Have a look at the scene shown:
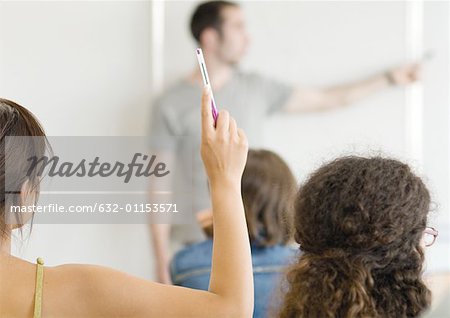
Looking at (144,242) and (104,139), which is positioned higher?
(104,139)

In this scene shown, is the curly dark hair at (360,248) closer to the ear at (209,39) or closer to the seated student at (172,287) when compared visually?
the seated student at (172,287)

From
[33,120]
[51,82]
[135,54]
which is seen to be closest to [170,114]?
[135,54]

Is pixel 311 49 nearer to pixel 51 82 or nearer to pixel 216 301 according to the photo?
pixel 51 82

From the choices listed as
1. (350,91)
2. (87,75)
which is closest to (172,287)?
(87,75)

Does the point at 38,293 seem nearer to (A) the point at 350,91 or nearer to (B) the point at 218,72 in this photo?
(B) the point at 218,72

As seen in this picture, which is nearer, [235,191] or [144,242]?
[235,191]

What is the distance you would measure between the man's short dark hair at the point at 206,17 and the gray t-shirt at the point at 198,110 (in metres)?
0.20

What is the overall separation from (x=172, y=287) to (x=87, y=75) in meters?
2.01

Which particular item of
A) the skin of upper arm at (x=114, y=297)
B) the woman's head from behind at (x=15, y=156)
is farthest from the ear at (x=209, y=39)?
the skin of upper arm at (x=114, y=297)

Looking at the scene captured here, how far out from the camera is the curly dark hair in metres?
1.15

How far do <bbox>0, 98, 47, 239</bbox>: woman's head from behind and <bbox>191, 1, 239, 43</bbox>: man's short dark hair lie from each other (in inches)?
76.5

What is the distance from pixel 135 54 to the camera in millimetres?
3068

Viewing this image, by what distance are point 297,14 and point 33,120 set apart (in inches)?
82.6

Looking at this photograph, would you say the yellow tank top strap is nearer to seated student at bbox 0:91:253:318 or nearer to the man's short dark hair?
seated student at bbox 0:91:253:318
